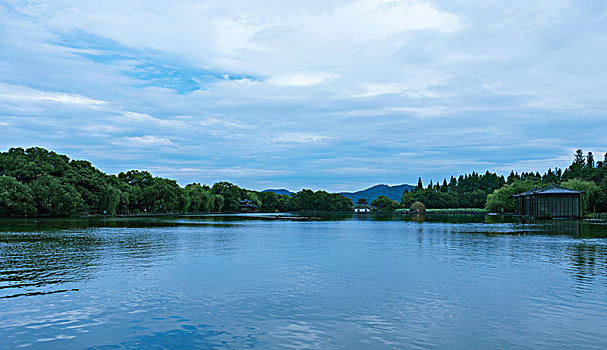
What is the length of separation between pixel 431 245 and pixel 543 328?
2393 cm

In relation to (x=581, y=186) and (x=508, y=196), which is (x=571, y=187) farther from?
(x=508, y=196)

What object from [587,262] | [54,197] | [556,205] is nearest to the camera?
[587,262]

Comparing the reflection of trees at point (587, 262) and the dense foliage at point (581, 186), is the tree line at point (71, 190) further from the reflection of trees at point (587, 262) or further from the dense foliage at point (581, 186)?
the dense foliage at point (581, 186)

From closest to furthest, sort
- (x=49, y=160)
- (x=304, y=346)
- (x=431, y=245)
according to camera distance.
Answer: (x=304, y=346) → (x=431, y=245) → (x=49, y=160)

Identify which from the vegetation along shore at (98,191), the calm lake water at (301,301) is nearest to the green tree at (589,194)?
the vegetation along shore at (98,191)

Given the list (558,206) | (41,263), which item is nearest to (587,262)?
(41,263)

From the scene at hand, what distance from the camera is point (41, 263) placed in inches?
938

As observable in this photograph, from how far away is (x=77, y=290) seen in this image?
1719cm

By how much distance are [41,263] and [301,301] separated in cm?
1553

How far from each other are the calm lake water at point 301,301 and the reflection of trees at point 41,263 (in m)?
0.10

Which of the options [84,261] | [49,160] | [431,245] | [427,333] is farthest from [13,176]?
[427,333]

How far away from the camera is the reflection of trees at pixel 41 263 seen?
18197 mm

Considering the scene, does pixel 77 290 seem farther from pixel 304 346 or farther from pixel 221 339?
pixel 304 346

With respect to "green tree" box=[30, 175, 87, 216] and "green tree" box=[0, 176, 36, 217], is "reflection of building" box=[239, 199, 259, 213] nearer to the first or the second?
"green tree" box=[30, 175, 87, 216]
